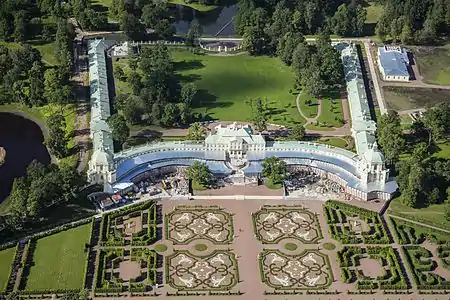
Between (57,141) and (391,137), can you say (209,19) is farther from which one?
(391,137)

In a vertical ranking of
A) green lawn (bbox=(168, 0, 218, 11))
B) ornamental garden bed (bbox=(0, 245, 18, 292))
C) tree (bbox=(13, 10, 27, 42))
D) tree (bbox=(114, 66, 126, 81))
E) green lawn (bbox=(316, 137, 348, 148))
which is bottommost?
ornamental garden bed (bbox=(0, 245, 18, 292))

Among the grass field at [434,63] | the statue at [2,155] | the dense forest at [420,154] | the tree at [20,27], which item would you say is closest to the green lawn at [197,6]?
the tree at [20,27]

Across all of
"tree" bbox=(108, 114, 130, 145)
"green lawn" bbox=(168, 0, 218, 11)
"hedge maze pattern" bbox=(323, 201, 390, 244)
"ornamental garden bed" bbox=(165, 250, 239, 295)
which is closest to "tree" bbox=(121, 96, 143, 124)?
"tree" bbox=(108, 114, 130, 145)

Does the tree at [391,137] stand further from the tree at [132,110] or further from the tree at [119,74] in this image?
the tree at [119,74]

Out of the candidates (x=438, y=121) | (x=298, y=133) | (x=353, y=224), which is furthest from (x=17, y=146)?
(x=438, y=121)

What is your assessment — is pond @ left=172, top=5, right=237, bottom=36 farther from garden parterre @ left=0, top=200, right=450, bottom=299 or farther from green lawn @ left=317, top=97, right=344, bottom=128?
garden parterre @ left=0, top=200, right=450, bottom=299

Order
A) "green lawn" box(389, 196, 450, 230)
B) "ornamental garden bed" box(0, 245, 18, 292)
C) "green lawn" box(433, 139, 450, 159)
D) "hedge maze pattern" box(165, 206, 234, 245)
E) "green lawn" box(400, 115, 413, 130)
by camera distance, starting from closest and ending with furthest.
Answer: "ornamental garden bed" box(0, 245, 18, 292) → "hedge maze pattern" box(165, 206, 234, 245) → "green lawn" box(389, 196, 450, 230) → "green lawn" box(433, 139, 450, 159) → "green lawn" box(400, 115, 413, 130)

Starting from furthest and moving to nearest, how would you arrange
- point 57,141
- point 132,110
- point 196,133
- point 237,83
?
point 237,83 → point 132,110 → point 196,133 → point 57,141

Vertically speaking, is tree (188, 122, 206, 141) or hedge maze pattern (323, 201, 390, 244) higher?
tree (188, 122, 206, 141)
